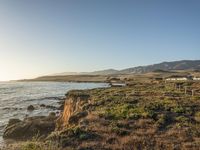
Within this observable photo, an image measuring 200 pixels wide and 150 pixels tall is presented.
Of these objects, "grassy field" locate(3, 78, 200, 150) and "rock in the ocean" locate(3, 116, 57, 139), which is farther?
"rock in the ocean" locate(3, 116, 57, 139)

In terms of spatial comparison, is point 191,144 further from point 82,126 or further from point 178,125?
point 82,126

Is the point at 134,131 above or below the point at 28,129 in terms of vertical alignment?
above

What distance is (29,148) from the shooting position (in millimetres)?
→ 12141

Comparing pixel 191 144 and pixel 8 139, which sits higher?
pixel 191 144

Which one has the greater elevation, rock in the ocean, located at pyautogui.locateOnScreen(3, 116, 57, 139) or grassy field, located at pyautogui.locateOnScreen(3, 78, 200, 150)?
grassy field, located at pyautogui.locateOnScreen(3, 78, 200, 150)

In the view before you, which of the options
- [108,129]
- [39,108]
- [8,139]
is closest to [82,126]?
[108,129]

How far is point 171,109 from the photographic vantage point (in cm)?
2262

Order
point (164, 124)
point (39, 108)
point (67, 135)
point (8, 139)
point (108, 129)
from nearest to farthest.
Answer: point (67, 135)
point (108, 129)
point (164, 124)
point (8, 139)
point (39, 108)

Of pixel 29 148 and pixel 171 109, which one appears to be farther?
pixel 171 109

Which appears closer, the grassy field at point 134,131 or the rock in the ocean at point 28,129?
the grassy field at point 134,131

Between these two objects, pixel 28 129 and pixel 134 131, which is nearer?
pixel 134 131

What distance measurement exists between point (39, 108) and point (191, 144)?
43430 millimetres

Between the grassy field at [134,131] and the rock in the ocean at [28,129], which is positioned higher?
the grassy field at [134,131]

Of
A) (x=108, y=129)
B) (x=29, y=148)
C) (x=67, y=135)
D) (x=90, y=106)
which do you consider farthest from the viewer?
(x=90, y=106)
